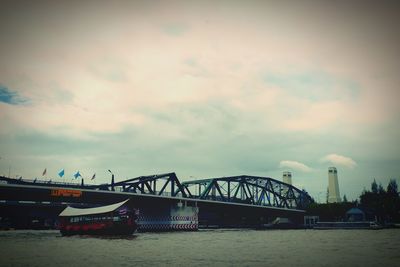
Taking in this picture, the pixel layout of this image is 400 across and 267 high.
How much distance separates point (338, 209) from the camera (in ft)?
554

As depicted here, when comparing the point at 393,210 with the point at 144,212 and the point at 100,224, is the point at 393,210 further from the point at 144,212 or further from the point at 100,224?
the point at 100,224

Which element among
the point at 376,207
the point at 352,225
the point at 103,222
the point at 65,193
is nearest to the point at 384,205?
the point at 376,207

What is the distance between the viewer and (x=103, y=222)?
85.8 metres

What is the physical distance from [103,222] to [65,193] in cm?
2221

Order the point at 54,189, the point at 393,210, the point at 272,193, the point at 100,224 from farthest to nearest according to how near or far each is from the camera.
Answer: the point at 272,193, the point at 393,210, the point at 54,189, the point at 100,224

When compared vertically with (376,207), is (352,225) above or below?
below

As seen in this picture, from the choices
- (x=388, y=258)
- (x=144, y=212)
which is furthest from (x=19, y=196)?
(x=388, y=258)

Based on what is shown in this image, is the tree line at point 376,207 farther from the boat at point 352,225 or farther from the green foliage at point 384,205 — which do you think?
the boat at point 352,225

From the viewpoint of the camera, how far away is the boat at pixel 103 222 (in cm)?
8425

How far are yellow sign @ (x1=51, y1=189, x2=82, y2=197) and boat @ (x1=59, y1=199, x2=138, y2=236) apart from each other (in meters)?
9.38

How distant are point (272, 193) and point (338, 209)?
36.4 meters

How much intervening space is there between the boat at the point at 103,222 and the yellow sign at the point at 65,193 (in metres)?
9.38

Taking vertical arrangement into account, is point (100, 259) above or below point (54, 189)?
below

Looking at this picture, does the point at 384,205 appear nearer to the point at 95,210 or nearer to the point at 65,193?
the point at 95,210
